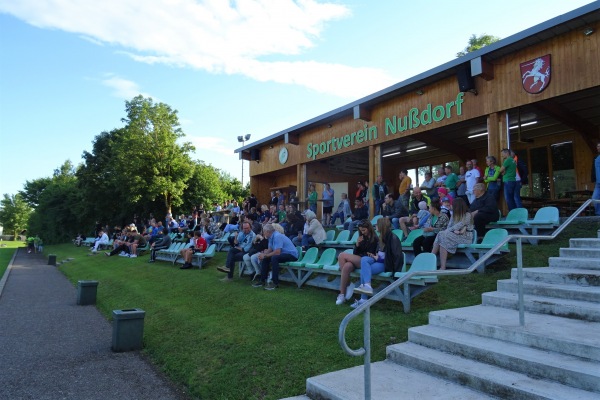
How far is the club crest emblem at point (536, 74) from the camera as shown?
952 cm

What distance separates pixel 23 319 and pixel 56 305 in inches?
66.0

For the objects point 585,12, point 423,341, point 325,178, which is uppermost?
point 585,12

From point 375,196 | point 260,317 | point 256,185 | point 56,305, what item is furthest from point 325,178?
point 260,317

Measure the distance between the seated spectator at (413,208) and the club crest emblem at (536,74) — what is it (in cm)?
341

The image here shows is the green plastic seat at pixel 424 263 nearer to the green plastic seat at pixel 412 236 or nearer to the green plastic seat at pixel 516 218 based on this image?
the green plastic seat at pixel 412 236

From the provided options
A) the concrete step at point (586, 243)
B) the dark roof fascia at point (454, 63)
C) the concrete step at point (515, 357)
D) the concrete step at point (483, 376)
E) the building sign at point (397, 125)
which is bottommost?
the concrete step at point (483, 376)

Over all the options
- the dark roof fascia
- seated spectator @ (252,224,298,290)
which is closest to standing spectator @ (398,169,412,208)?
the dark roof fascia

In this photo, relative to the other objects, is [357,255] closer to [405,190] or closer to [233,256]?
[233,256]

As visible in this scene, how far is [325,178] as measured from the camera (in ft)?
63.2

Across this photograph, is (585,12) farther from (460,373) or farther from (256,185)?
(256,185)

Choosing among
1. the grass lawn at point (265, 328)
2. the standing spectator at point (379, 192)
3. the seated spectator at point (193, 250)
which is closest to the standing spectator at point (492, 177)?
the grass lawn at point (265, 328)

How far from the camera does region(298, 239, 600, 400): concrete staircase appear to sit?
321 centimetres

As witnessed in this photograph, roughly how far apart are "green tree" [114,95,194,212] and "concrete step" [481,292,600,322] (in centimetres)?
2851

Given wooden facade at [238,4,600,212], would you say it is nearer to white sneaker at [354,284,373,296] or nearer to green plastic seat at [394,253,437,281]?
green plastic seat at [394,253,437,281]
